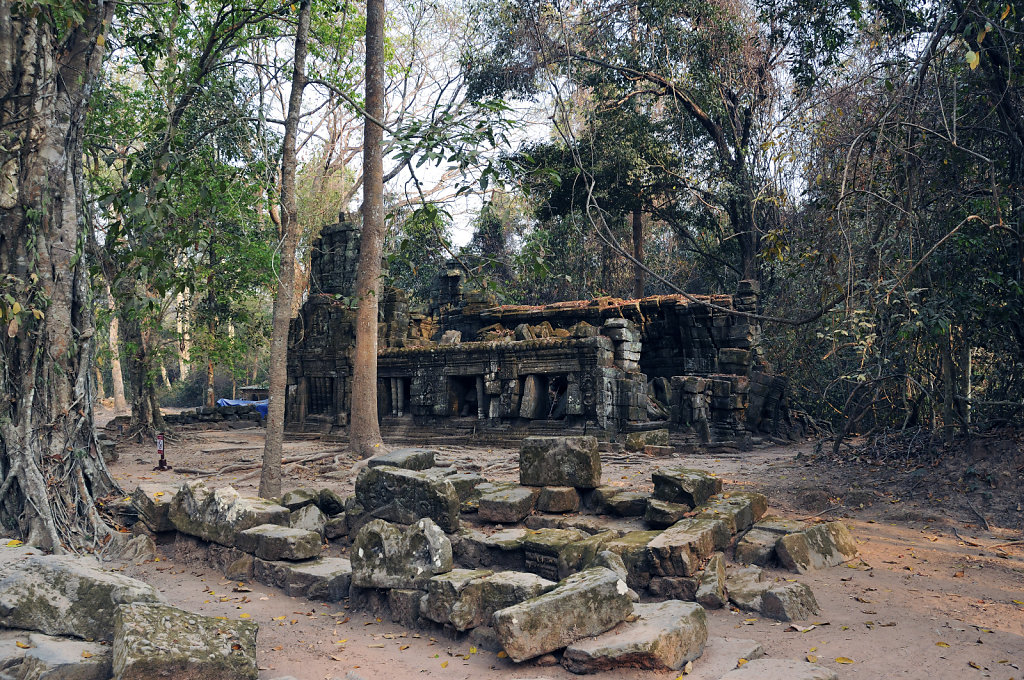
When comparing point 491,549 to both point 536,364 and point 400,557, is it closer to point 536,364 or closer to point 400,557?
point 400,557

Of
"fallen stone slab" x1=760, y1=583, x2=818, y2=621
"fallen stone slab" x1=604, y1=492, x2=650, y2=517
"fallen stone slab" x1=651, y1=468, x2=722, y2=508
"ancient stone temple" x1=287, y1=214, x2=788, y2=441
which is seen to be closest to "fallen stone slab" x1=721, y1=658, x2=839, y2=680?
"fallen stone slab" x1=760, y1=583, x2=818, y2=621

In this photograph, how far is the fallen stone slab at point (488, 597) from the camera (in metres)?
5.23

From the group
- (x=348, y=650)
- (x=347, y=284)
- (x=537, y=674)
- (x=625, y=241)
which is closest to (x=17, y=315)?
(x=348, y=650)

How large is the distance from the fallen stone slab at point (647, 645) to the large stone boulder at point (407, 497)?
2795 millimetres

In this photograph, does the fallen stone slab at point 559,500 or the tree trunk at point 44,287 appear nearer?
the tree trunk at point 44,287

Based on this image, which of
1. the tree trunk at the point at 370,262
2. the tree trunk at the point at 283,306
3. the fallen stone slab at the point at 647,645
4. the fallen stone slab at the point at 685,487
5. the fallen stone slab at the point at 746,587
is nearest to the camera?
the fallen stone slab at the point at 647,645

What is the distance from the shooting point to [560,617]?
464 cm

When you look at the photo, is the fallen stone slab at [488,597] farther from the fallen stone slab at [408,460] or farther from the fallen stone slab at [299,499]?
the fallen stone slab at [408,460]

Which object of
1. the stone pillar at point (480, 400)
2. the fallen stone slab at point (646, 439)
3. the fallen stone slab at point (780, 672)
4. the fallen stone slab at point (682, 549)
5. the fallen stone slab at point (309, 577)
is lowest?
the fallen stone slab at point (309, 577)

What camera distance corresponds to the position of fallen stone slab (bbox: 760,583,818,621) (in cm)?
529

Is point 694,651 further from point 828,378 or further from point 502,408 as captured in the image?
point 828,378

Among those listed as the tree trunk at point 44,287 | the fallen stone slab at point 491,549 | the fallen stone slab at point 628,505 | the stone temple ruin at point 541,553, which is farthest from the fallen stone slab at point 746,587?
the tree trunk at point 44,287

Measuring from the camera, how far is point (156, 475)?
11523 millimetres

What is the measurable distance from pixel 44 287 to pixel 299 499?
3.45m
